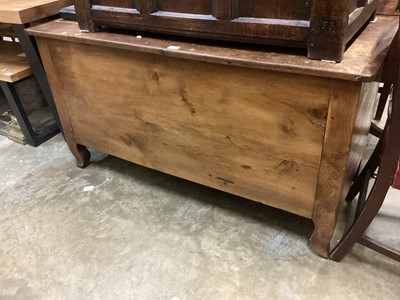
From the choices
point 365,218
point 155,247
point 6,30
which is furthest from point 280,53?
point 6,30

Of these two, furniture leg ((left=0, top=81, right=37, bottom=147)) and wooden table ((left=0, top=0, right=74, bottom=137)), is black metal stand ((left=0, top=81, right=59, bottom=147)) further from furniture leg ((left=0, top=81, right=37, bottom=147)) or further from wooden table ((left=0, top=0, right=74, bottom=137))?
wooden table ((left=0, top=0, right=74, bottom=137))

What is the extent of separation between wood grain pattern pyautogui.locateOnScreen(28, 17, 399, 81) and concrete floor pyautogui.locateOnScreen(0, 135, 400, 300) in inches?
26.7

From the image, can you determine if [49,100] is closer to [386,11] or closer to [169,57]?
[169,57]

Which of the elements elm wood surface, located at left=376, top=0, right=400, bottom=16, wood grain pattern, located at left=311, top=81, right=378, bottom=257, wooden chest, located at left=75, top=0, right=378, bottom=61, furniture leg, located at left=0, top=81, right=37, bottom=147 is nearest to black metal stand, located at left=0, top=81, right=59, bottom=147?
furniture leg, located at left=0, top=81, right=37, bottom=147

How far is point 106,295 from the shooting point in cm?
117

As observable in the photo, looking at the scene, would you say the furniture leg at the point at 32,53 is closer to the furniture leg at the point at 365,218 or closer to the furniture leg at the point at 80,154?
the furniture leg at the point at 80,154

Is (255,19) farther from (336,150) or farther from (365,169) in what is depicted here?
(365,169)

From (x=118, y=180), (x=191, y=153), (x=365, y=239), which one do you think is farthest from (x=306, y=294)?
(x=118, y=180)

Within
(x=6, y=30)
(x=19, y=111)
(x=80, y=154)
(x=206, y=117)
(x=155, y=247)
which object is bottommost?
(x=155, y=247)

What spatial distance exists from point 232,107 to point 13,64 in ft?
4.37

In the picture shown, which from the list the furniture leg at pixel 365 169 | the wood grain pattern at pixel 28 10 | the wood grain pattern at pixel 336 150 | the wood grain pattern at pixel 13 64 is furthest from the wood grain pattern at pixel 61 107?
the furniture leg at pixel 365 169

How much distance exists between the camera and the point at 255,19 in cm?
97

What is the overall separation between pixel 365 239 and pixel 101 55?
3.56 feet

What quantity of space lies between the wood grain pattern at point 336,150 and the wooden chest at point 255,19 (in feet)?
0.35
